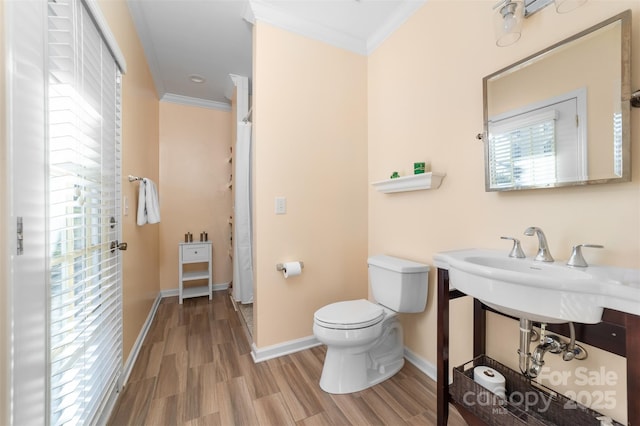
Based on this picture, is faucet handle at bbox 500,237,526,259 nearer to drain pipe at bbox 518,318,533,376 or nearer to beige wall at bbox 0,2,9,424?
drain pipe at bbox 518,318,533,376

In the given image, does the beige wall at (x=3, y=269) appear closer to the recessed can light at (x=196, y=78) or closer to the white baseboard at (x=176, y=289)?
the recessed can light at (x=196, y=78)

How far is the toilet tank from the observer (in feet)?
5.24

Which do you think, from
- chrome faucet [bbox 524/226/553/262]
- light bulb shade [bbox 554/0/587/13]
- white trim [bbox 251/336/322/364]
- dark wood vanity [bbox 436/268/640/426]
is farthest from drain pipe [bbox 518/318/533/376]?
white trim [bbox 251/336/322/364]

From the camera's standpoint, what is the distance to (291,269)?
73.8 inches

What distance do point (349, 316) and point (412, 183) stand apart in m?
0.92

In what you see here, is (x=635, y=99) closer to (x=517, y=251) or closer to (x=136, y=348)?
(x=517, y=251)

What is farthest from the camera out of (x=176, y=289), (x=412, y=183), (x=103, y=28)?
(x=176, y=289)

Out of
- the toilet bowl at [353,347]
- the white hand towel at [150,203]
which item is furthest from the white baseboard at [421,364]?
the white hand towel at [150,203]

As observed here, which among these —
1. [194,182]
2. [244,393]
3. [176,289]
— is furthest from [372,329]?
[194,182]

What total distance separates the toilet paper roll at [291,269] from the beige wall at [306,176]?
0.22 ft

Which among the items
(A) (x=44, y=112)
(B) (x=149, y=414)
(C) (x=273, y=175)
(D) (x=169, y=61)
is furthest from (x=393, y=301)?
(D) (x=169, y=61)

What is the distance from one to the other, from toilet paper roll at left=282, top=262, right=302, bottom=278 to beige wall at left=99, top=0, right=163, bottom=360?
39.1 inches

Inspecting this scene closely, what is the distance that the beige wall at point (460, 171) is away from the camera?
96cm

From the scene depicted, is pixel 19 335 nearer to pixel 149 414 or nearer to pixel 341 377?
pixel 149 414
